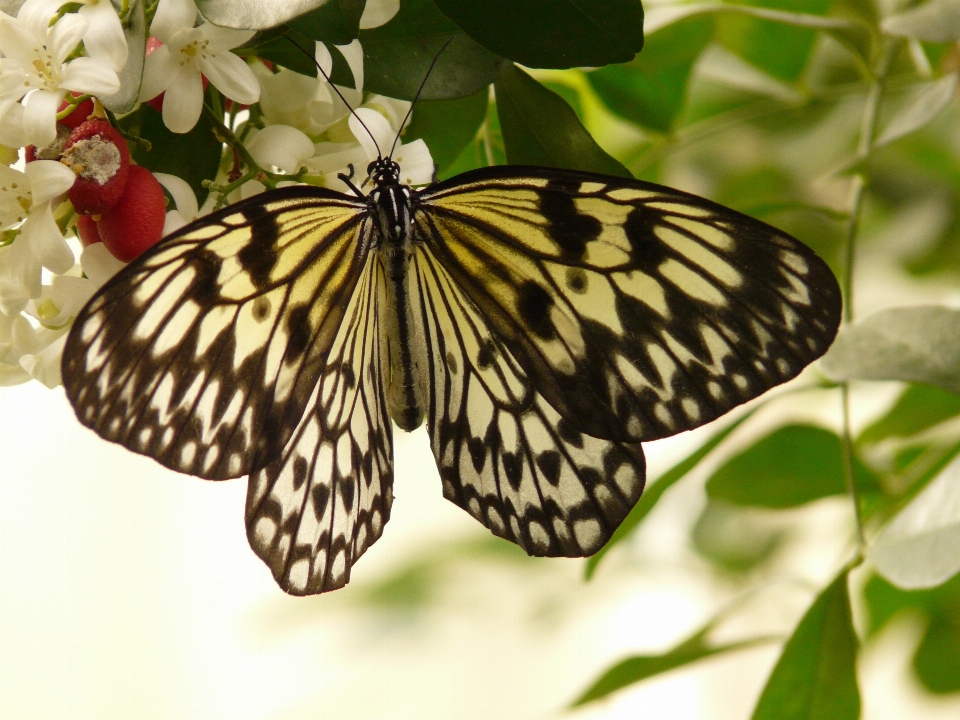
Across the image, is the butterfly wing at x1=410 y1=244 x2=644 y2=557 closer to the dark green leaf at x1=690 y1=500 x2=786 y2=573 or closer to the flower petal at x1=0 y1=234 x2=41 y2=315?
the flower petal at x1=0 y1=234 x2=41 y2=315

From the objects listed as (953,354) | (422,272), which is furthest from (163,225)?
(953,354)

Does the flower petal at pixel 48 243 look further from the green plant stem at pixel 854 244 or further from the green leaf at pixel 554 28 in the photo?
the green plant stem at pixel 854 244

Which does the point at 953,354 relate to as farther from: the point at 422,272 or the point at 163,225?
the point at 163,225

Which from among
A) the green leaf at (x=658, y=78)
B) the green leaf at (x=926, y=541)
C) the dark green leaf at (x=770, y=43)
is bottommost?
the green leaf at (x=926, y=541)

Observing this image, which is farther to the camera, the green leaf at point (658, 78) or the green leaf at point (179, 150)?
the green leaf at point (658, 78)

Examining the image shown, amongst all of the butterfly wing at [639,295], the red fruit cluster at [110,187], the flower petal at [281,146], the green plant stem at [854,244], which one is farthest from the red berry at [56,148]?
the green plant stem at [854,244]

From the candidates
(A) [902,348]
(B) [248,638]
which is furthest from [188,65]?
(B) [248,638]

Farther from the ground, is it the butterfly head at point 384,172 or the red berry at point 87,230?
the red berry at point 87,230

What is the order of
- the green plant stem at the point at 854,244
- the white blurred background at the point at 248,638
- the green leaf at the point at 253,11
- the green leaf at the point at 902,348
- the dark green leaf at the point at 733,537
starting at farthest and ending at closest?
the white blurred background at the point at 248,638 → the dark green leaf at the point at 733,537 → the green plant stem at the point at 854,244 → the green leaf at the point at 902,348 → the green leaf at the point at 253,11

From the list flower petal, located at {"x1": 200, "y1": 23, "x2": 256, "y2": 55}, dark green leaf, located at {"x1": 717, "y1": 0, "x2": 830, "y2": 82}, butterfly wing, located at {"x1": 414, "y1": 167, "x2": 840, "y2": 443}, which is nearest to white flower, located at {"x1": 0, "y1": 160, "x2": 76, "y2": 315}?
flower petal, located at {"x1": 200, "y1": 23, "x2": 256, "y2": 55}

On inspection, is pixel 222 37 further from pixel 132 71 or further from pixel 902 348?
pixel 902 348
